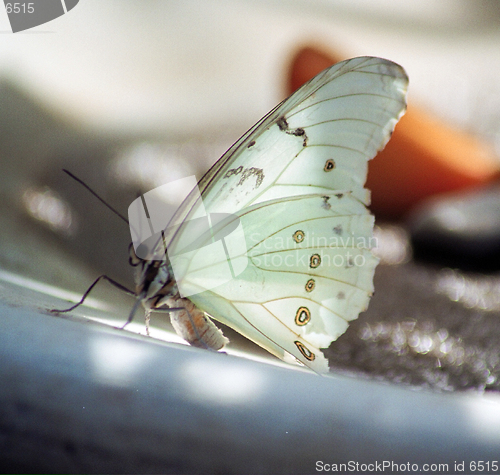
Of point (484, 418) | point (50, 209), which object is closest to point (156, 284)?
point (484, 418)

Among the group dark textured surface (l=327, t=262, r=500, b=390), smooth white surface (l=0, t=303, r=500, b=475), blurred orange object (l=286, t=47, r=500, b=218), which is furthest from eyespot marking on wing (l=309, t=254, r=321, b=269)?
blurred orange object (l=286, t=47, r=500, b=218)

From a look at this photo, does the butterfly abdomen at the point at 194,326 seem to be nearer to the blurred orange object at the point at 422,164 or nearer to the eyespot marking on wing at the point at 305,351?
the eyespot marking on wing at the point at 305,351

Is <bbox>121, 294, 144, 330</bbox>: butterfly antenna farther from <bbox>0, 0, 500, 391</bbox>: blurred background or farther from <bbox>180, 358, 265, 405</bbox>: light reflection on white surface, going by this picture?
<bbox>180, 358, 265, 405</bbox>: light reflection on white surface

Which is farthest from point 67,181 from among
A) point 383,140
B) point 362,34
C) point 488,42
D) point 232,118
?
point 488,42

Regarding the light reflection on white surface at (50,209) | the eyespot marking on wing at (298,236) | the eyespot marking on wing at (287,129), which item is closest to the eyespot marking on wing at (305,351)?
the eyespot marking on wing at (298,236)

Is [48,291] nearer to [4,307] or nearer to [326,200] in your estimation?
[4,307]

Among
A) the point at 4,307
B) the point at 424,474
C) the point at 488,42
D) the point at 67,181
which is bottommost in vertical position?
the point at 424,474
